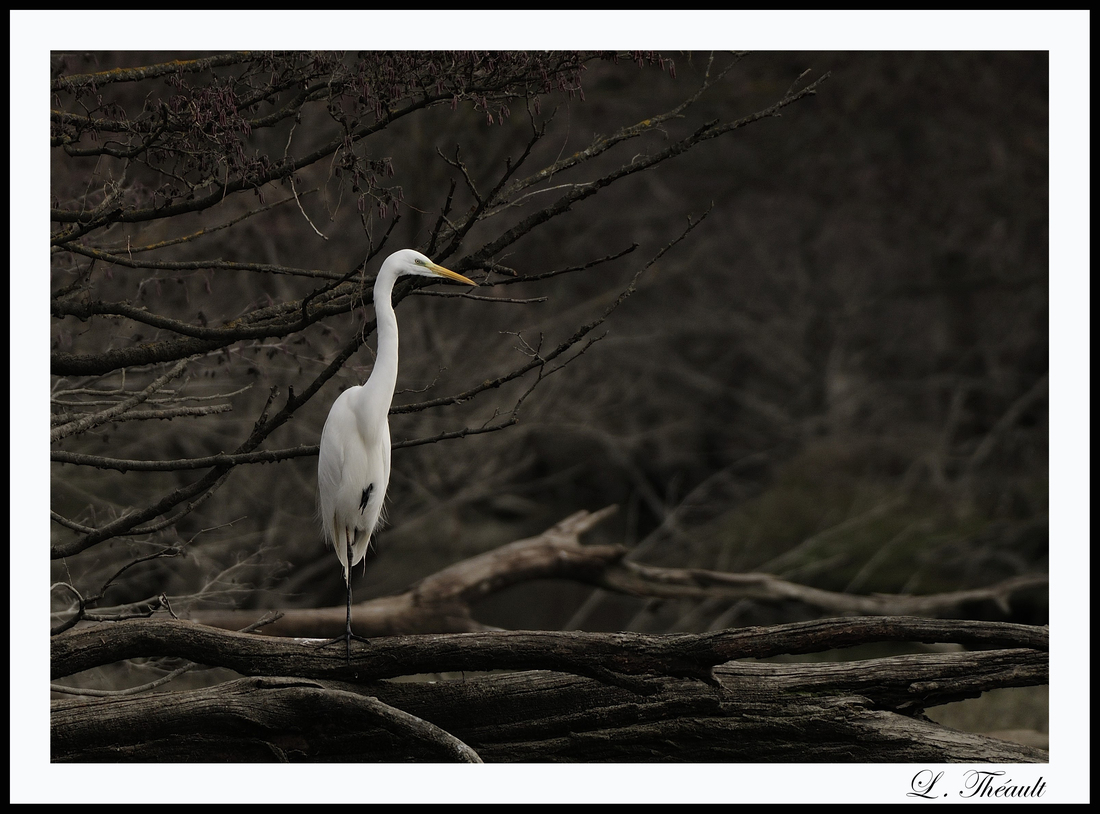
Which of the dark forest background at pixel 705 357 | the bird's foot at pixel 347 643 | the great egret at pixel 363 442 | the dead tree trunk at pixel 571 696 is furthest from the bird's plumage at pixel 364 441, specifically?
the dark forest background at pixel 705 357

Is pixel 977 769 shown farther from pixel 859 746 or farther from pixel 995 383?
pixel 995 383

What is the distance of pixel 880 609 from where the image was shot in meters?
7.29

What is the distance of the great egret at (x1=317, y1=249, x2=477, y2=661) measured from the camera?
11.8 feet

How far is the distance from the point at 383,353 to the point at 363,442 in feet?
1.47

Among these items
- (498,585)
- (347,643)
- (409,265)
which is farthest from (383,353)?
(498,585)

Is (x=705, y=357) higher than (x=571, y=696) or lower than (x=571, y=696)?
higher

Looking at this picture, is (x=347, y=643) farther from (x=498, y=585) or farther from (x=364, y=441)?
(x=498, y=585)

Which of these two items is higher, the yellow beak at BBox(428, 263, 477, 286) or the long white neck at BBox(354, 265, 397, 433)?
the yellow beak at BBox(428, 263, 477, 286)

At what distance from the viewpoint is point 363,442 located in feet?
13.0

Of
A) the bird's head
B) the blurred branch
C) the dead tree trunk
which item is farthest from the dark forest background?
the bird's head

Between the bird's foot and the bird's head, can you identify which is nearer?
the bird's head

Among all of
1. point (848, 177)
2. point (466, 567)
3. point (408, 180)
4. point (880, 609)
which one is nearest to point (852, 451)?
point (848, 177)

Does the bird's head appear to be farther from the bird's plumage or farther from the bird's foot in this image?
the bird's foot

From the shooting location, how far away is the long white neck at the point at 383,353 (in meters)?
3.60
